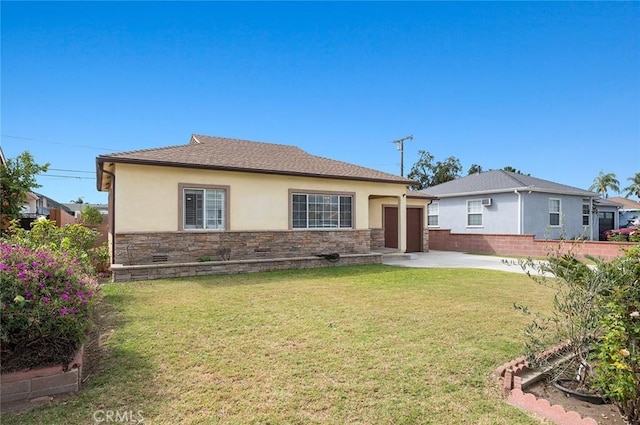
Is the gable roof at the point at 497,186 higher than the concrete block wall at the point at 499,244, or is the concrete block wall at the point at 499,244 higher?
the gable roof at the point at 497,186

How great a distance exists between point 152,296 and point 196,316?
2.28 metres

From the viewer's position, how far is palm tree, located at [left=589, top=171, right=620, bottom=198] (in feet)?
130

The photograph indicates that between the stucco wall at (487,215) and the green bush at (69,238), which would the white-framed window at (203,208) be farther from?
the stucco wall at (487,215)

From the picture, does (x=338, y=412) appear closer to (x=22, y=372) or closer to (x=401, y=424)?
(x=401, y=424)

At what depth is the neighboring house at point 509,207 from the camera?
736 inches

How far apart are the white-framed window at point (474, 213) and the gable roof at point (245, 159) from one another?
307 inches

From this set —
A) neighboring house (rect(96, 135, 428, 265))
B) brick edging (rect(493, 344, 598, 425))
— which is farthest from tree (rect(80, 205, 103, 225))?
brick edging (rect(493, 344, 598, 425))

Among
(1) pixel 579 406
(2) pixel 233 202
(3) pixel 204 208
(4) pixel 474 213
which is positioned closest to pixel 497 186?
(4) pixel 474 213

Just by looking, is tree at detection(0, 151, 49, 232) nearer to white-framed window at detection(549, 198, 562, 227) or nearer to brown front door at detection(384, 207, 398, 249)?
brown front door at detection(384, 207, 398, 249)

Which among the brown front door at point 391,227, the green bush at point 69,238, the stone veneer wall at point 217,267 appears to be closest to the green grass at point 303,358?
the stone veneer wall at point 217,267

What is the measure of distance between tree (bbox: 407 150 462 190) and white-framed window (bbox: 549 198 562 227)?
2183 cm

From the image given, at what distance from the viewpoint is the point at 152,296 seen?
7.50m

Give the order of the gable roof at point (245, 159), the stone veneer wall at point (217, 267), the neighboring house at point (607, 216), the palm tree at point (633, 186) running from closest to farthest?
1. the stone veneer wall at point (217, 267)
2. the gable roof at point (245, 159)
3. the neighboring house at point (607, 216)
4. the palm tree at point (633, 186)

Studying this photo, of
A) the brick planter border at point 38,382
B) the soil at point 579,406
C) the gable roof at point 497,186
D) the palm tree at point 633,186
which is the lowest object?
the soil at point 579,406
